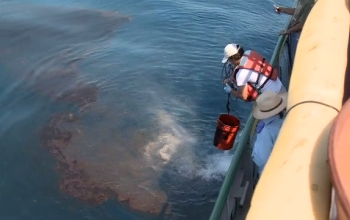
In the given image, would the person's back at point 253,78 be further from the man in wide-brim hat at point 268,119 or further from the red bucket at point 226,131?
the man in wide-brim hat at point 268,119

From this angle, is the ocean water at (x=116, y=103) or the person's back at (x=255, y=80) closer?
the person's back at (x=255, y=80)

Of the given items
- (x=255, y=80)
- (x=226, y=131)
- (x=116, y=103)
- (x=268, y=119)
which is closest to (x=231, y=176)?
(x=268, y=119)

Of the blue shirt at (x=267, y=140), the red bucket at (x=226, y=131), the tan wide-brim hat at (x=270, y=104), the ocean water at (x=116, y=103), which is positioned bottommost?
the ocean water at (x=116, y=103)

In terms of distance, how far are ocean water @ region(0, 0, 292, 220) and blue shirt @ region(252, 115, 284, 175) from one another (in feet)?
10.5

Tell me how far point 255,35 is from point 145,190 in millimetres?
7279

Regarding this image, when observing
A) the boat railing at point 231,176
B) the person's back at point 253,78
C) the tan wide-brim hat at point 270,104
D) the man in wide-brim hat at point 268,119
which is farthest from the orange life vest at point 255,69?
the tan wide-brim hat at point 270,104

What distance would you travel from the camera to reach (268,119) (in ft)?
15.0

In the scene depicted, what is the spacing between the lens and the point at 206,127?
9461 millimetres

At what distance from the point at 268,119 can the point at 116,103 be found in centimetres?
592

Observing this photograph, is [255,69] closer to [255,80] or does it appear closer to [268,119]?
[255,80]

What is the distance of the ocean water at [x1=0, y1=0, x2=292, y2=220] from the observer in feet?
25.5

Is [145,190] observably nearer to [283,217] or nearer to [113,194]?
[113,194]

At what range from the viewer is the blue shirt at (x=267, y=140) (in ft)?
14.7

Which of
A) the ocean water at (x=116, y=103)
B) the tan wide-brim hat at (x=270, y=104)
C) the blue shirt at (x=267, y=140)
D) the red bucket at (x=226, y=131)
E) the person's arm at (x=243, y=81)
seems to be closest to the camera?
the tan wide-brim hat at (x=270, y=104)
